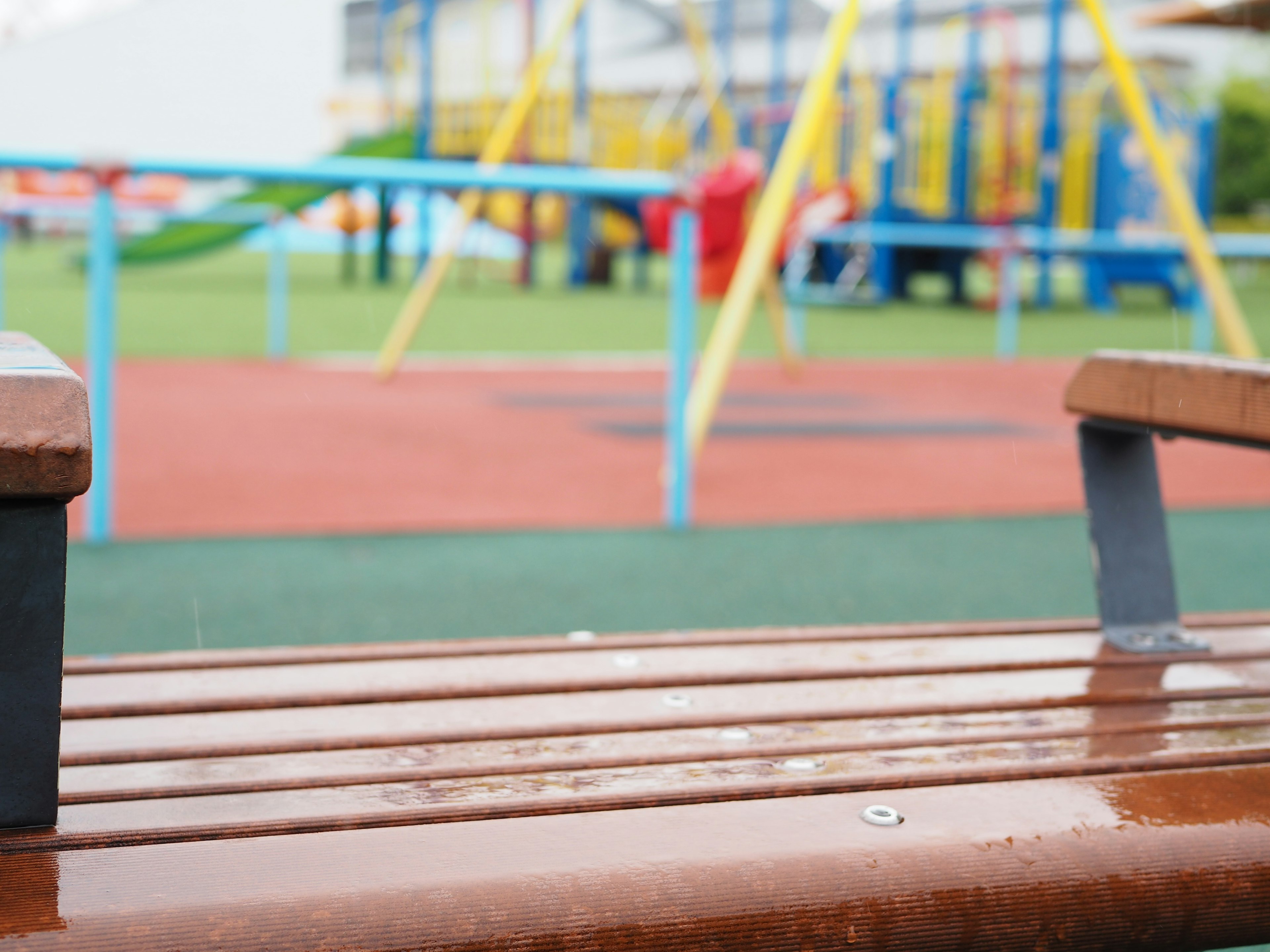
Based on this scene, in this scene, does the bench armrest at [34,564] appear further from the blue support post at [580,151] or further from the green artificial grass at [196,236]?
the blue support post at [580,151]

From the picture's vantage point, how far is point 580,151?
13.2m

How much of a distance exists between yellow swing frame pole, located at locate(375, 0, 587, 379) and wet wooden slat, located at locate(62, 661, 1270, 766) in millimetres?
4222

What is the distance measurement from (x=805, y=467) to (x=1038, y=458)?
2.75 ft

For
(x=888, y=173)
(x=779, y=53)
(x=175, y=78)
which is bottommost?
(x=888, y=173)

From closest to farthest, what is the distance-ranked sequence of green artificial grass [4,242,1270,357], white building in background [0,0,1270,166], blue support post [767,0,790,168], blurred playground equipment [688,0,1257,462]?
blurred playground equipment [688,0,1257,462]
green artificial grass [4,242,1270,357]
blue support post [767,0,790,168]
white building in background [0,0,1270,166]

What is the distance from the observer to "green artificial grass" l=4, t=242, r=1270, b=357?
26.6 ft

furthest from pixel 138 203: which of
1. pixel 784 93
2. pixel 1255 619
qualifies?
pixel 1255 619

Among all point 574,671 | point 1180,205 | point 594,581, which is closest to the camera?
point 574,671

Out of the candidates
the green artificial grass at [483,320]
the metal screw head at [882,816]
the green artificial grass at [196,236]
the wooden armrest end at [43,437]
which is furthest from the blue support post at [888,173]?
the wooden armrest end at [43,437]

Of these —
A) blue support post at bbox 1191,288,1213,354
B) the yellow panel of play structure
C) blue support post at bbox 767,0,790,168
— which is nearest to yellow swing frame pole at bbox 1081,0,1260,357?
blue support post at bbox 1191,288,1213,354

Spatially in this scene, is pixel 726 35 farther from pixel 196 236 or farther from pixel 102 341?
pixel 102 341

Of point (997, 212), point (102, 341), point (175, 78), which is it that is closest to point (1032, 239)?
point (997, 212)

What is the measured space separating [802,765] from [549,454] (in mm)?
3440

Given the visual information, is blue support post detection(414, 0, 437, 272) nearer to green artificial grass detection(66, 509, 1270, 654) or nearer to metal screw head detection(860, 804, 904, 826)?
green artificial grass detection(66, 509, 1270, 654)
